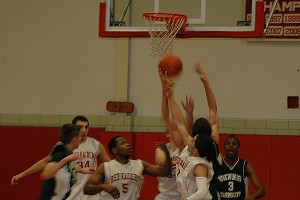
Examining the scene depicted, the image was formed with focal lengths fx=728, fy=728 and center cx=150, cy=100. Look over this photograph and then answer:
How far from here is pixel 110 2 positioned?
26.8ft

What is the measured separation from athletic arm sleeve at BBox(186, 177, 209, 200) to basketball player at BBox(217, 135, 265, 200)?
1.65 metres

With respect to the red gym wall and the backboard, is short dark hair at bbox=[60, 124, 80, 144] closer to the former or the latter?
the backboard

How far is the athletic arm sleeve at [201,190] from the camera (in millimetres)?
5871

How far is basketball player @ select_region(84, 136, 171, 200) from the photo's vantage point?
6.91 meters

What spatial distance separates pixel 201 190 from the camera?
5906 millimetres

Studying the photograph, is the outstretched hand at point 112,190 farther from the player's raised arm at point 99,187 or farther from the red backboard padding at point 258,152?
the red backboard padding at point 258,152

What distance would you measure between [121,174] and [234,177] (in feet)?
4.78

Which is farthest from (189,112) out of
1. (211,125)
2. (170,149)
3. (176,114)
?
(170,149)

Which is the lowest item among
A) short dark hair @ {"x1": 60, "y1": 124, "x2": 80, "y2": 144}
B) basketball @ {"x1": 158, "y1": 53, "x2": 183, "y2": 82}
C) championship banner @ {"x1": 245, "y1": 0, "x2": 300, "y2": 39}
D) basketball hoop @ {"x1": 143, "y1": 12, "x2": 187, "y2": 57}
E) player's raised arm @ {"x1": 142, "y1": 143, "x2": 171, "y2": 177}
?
player's raised arm @ {"x1": 142, "y1": 143, "x2": 171, "y2": 177}

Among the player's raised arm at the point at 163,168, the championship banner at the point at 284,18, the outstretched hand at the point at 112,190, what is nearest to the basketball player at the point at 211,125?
the player's raised arm at the point at 163,168

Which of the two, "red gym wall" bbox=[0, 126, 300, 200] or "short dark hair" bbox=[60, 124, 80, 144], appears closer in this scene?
"short dark hair" bbox=[60, 124, 80, 144]

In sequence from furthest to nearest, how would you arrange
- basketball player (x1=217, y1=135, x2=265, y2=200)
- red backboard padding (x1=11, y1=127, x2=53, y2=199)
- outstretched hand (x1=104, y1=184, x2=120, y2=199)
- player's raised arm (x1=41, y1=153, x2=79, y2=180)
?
red backboard padding (x1=11, y1=127, x2=53, y2=199)
basketball player (x1=217, y1=135, x2=265, y2=200)
outstretched hand (x1=104, y1=184, x2=120, y2=199)
player's raised arm (x1=41, y1=153, x2=79, y2=180)

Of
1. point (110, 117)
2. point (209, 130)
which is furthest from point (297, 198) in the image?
point (209, 130)

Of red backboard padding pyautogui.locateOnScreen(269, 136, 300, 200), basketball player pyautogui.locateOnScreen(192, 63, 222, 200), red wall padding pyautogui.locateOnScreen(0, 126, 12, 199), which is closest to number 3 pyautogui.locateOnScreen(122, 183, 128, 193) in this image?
basketball player pyautogui.locateOnScreen(192, 63, 222, 200)
